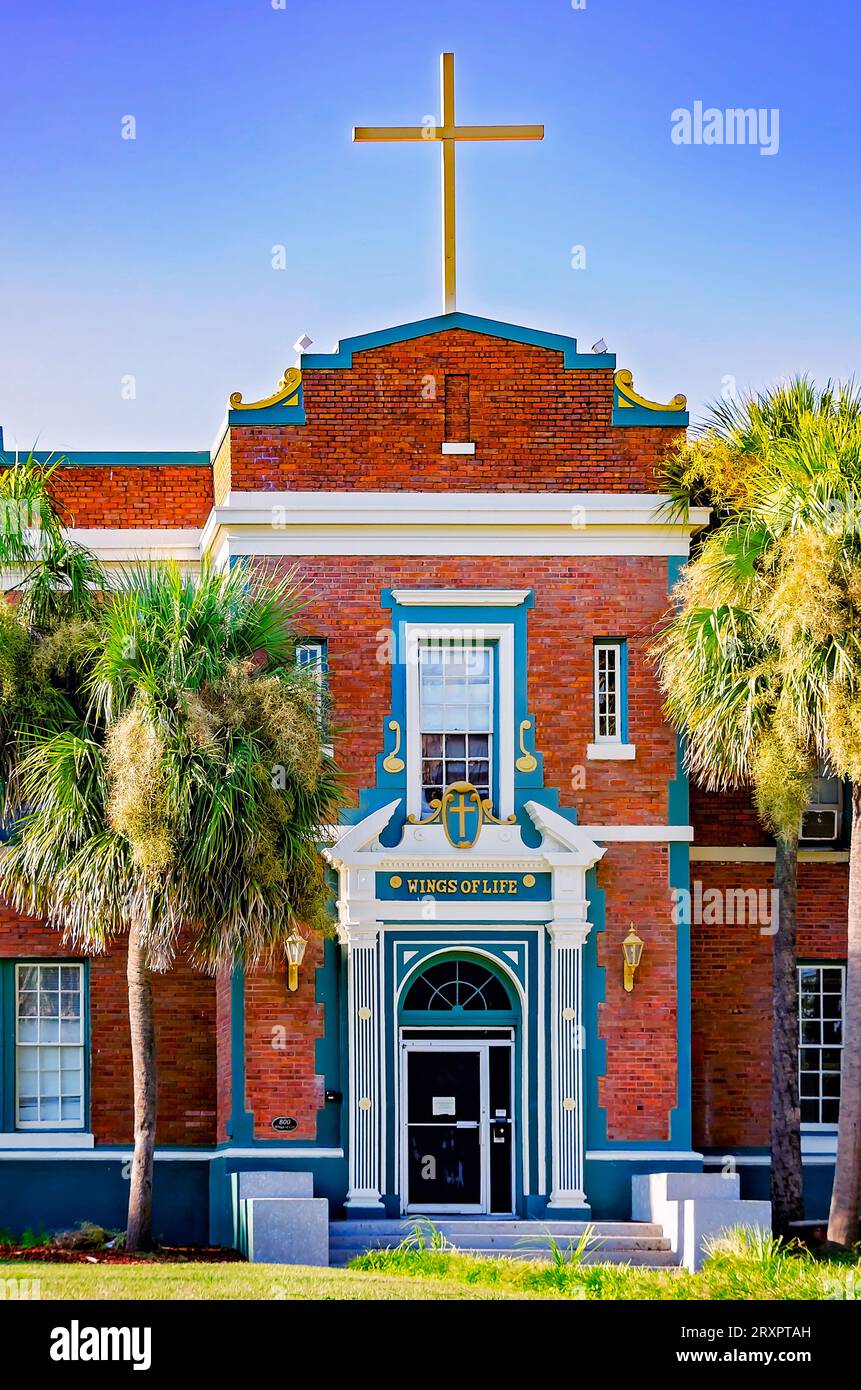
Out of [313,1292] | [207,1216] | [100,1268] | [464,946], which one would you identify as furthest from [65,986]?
[313,1292]

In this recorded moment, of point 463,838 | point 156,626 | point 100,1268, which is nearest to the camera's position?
point 100,1268

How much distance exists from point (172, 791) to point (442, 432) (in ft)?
20.1

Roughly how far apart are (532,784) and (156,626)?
5055mm

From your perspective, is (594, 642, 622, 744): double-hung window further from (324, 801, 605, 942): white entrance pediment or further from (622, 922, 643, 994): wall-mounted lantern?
(622, 922, 643, 994): wall-mounted lantern

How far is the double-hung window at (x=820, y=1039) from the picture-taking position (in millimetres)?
26719

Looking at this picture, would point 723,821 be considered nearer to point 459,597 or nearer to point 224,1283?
point 459,597

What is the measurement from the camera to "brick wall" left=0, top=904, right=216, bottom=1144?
2603cm

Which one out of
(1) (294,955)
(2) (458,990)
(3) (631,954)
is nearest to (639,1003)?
(3) (631,954)

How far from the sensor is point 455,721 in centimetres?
2548

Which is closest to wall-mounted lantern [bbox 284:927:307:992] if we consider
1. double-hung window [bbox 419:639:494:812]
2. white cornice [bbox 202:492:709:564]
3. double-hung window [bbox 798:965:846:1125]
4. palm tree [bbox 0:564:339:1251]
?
palm tree [bbox 0:564:339:1251]

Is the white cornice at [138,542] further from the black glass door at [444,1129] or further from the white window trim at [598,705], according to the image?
the black glass door at [444,1129]

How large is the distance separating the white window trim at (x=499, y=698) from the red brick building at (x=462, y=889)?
0.04 metres

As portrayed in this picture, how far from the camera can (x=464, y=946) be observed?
25.0 m

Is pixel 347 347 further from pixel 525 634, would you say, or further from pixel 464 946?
pixel 464 946
